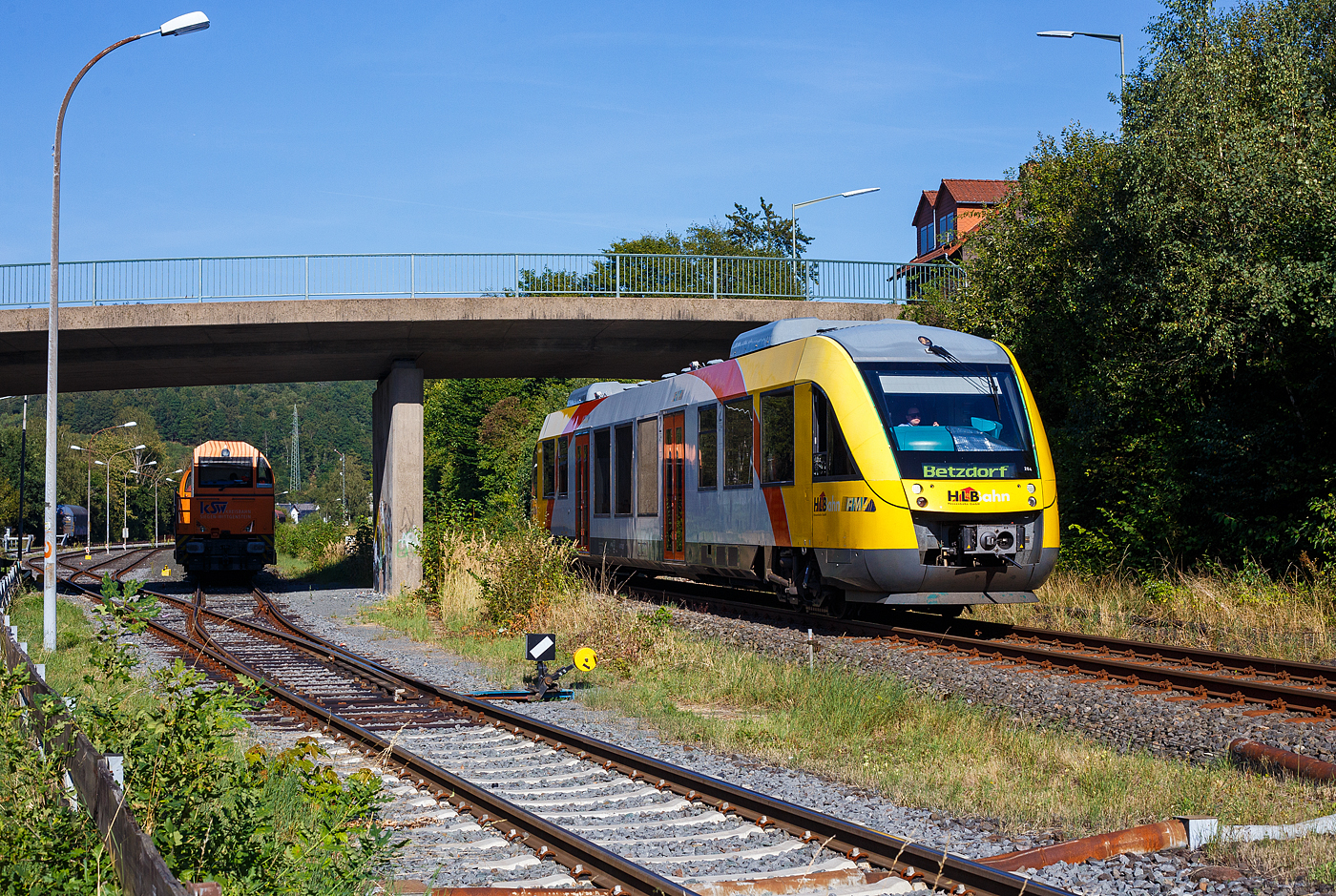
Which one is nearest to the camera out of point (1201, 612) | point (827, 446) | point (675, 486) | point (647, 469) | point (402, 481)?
point (827, 446)

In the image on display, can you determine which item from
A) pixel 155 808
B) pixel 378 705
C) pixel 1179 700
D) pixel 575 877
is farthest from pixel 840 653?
pixel 155 808

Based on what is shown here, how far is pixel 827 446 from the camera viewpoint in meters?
13.9

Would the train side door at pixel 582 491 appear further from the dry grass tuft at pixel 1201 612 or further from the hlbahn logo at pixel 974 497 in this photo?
the hlbahn logo at pixel 974 497

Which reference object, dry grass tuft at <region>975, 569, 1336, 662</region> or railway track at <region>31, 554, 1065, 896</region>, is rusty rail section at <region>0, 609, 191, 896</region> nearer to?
railway track at <region>31, 554, 1065, 896</region>

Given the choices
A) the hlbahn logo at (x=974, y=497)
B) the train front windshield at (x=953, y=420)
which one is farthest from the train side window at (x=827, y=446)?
the hlbahn logo at (x=974, y=497)

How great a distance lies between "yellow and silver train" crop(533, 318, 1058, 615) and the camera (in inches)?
521

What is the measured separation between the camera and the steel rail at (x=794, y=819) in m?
5.18

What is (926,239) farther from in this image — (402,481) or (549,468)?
(402,481)

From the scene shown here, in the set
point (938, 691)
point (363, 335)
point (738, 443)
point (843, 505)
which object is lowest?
point (938, 691)

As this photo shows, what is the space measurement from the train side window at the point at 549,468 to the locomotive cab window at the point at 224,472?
973 cm

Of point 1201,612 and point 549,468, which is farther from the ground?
point 549,468

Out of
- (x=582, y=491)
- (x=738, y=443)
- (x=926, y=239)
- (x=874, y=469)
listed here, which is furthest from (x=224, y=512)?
(x=926, y=239)

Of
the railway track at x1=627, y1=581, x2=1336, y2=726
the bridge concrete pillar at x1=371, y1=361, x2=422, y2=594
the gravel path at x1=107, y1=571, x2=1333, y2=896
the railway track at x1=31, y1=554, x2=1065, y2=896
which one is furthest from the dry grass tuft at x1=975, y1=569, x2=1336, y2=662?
the bridge concrete pillar at x1=371, y1=361, x2=422, y2=594

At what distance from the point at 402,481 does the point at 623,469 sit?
7.89 meters
